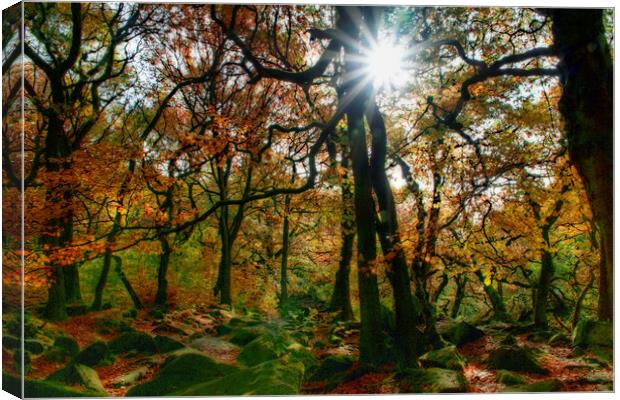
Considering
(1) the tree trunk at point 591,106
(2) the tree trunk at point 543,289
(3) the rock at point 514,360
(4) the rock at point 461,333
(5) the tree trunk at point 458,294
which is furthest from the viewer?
(2) the tree trunk at point 543,289

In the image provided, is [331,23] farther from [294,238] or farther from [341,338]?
[341,338]

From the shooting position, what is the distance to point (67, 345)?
448 centimetres

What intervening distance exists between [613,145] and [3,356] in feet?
18.5

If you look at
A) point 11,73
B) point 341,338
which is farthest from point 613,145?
point 11,73

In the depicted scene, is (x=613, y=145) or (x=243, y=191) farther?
(x=243, y=191)

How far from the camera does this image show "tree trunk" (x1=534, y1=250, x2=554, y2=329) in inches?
203

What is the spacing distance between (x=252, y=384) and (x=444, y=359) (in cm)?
205

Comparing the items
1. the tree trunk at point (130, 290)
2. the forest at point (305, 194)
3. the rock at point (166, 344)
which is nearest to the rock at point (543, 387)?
the forest at point (305, 194)

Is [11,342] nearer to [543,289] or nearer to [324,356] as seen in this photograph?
[324,356]

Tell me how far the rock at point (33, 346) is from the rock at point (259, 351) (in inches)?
78.4

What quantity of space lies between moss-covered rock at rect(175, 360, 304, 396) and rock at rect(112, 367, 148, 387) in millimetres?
459

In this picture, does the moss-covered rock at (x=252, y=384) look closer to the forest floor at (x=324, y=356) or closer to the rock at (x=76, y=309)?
the forest floor at (x=324, y=356)

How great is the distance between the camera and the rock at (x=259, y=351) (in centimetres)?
475

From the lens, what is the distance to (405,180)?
198 inches
